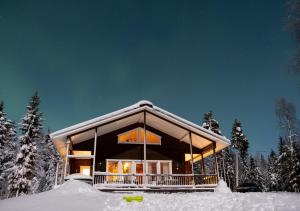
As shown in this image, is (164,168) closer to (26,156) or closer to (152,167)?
(152,167)

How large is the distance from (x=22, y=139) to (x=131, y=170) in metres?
16.9

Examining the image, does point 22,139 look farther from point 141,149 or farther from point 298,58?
point 298,58

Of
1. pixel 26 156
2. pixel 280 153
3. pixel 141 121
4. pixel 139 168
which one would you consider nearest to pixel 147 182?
pixel 139 168

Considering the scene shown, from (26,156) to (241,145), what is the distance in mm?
30460

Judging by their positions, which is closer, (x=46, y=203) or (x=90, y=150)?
(x=46, y=203)

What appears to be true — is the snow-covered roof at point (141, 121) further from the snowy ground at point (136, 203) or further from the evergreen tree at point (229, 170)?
the evergreen tree at point (229, 170)

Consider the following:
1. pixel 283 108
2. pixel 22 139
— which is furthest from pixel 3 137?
pixel 283 108

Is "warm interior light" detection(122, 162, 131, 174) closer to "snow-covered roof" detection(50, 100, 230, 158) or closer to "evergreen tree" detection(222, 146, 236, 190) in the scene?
"snow-covered roof" detection(50, 100, 230, 158)

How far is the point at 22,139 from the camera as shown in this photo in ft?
103

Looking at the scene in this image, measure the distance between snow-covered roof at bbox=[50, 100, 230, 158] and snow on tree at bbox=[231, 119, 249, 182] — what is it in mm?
22343

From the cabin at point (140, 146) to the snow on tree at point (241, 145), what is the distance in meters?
21.3

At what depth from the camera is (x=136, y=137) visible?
2198 cm

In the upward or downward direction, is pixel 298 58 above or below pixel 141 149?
above

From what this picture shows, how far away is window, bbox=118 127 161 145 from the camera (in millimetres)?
21656
